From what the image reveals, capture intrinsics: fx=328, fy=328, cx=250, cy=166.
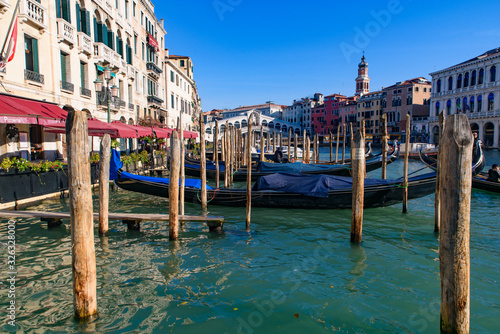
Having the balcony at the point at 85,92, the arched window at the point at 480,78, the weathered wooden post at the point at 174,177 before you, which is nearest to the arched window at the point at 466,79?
the arched window at the point at 480,78

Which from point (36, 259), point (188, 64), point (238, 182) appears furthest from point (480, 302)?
point (188, 64)

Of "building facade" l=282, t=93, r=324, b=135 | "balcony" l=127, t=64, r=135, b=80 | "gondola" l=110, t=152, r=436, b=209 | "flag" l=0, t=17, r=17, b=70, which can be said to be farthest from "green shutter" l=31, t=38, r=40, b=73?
"building facade" l=282, t=93, r=324, b=135

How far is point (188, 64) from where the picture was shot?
1361 inches

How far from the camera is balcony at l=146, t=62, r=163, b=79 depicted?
808 inches

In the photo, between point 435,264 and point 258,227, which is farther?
point 258,227

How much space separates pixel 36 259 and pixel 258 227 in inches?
151

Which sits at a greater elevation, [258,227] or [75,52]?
[75,52]

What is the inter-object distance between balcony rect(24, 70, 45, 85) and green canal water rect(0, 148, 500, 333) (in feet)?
15.9

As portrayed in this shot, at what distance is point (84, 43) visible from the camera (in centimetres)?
1245

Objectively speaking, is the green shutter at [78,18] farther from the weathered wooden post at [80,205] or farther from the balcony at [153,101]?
the weathered wooden post at [80,205]

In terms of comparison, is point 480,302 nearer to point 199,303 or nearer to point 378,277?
point 378,277

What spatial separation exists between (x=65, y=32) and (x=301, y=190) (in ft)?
31.7

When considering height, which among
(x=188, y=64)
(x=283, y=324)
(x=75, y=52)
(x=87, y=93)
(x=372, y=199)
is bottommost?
(x=283, y=324)

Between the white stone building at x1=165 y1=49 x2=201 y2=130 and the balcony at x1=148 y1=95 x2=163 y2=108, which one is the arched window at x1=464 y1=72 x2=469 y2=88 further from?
the balcony at x1=148 y1=95 x2=163 y2=108
